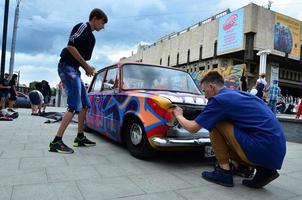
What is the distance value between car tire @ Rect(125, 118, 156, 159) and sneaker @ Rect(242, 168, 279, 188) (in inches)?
54.0

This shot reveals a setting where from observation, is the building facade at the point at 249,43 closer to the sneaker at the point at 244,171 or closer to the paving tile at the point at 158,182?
the sneaker at the point at 244,171

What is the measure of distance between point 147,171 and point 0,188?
1602 millimetres

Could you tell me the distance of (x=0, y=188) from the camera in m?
A: 2.77

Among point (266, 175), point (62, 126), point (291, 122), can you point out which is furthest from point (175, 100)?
point (291, 122)

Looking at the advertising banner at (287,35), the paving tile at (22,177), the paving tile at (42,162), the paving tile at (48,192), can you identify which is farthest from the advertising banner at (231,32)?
the paving tile at (48,192)

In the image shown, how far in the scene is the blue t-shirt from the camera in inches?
117

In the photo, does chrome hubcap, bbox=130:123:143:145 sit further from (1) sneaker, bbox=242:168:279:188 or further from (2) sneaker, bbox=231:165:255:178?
(1) sneaker, bbox=242:168:279:188

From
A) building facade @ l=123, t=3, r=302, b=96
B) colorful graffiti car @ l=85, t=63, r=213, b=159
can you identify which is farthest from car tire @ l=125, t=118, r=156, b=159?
building facade @ l=123, t=3, r=302, b=96

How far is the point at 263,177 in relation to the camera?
3.17m

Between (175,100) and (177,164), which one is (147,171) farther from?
(175,100)

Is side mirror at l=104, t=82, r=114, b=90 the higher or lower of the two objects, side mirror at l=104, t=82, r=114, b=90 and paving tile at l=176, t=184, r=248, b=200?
the higher

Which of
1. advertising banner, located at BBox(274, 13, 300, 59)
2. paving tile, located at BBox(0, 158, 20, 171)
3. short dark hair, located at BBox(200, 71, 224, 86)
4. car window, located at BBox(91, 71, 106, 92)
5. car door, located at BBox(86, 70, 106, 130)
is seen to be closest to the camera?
short dark hair, located at BBox(200, 71, 224, 86)

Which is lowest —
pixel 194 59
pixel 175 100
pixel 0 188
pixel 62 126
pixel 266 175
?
pixel 0 188

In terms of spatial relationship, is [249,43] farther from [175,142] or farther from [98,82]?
[175,142]
